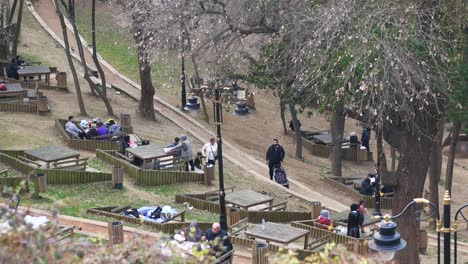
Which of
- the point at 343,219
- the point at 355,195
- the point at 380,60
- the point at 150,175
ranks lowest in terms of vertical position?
the point at 355,195

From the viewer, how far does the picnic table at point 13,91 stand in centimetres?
3450

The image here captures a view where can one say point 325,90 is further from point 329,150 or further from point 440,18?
point 329,150

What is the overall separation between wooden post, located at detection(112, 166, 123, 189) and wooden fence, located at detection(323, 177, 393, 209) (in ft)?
30.2

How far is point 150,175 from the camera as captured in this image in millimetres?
27281

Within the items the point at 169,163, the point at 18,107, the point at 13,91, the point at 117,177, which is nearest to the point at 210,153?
the point at 169,163

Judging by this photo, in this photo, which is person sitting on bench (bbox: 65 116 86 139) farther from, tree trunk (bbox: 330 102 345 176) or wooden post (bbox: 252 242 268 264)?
wooden post (bbox: 252 242 268 264)

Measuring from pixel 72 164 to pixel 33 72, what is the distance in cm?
1281

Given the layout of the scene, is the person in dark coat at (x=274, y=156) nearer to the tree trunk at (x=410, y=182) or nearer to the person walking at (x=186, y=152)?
the person walking at (x=186, y=152)

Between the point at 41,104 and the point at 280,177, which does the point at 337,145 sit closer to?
the point at 280,177

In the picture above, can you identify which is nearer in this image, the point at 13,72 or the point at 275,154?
the point at 275,154

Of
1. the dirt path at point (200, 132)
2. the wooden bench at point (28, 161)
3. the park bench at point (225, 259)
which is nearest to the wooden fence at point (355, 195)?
the dirt path at point (200, 132)

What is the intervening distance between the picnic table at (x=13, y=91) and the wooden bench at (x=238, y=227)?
14.2 m

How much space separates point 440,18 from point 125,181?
10.4m

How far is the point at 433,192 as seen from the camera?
2892cm
